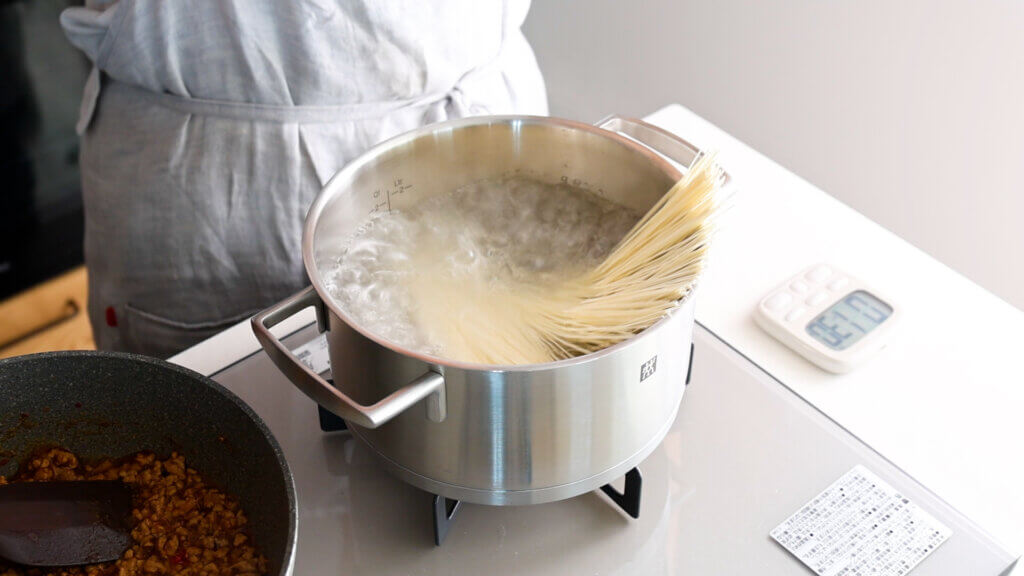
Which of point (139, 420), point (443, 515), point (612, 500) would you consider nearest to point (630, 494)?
point (612, 500)

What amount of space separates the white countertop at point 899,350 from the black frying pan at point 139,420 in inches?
5.7

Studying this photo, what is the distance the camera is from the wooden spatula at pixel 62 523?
61 cm

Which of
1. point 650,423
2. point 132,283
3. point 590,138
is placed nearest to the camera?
point 650,423

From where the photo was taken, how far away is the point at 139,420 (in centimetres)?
67

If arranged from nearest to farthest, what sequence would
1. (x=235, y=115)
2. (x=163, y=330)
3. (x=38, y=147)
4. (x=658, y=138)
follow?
(x=658, y=138), (x=235, y=115), (x=163, y=330), (x=38, y=147)

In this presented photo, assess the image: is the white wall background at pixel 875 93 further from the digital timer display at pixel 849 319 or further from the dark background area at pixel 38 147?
the dark background area at pixel 38 147

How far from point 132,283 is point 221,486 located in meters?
0.47

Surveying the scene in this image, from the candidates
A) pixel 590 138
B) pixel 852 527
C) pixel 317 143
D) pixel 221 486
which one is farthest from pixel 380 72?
pixel 852 527

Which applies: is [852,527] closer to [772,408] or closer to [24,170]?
[772,408]

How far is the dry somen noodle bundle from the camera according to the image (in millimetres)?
634

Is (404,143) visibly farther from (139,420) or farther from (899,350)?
(899,350)

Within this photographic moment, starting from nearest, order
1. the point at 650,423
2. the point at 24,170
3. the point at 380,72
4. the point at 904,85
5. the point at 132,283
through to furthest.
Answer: the point at 650,423 < the point at 380,72 < the point at 132,283 < the point at 904,85 < the point at 24,170

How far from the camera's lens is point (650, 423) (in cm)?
64

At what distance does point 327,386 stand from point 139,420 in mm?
181
